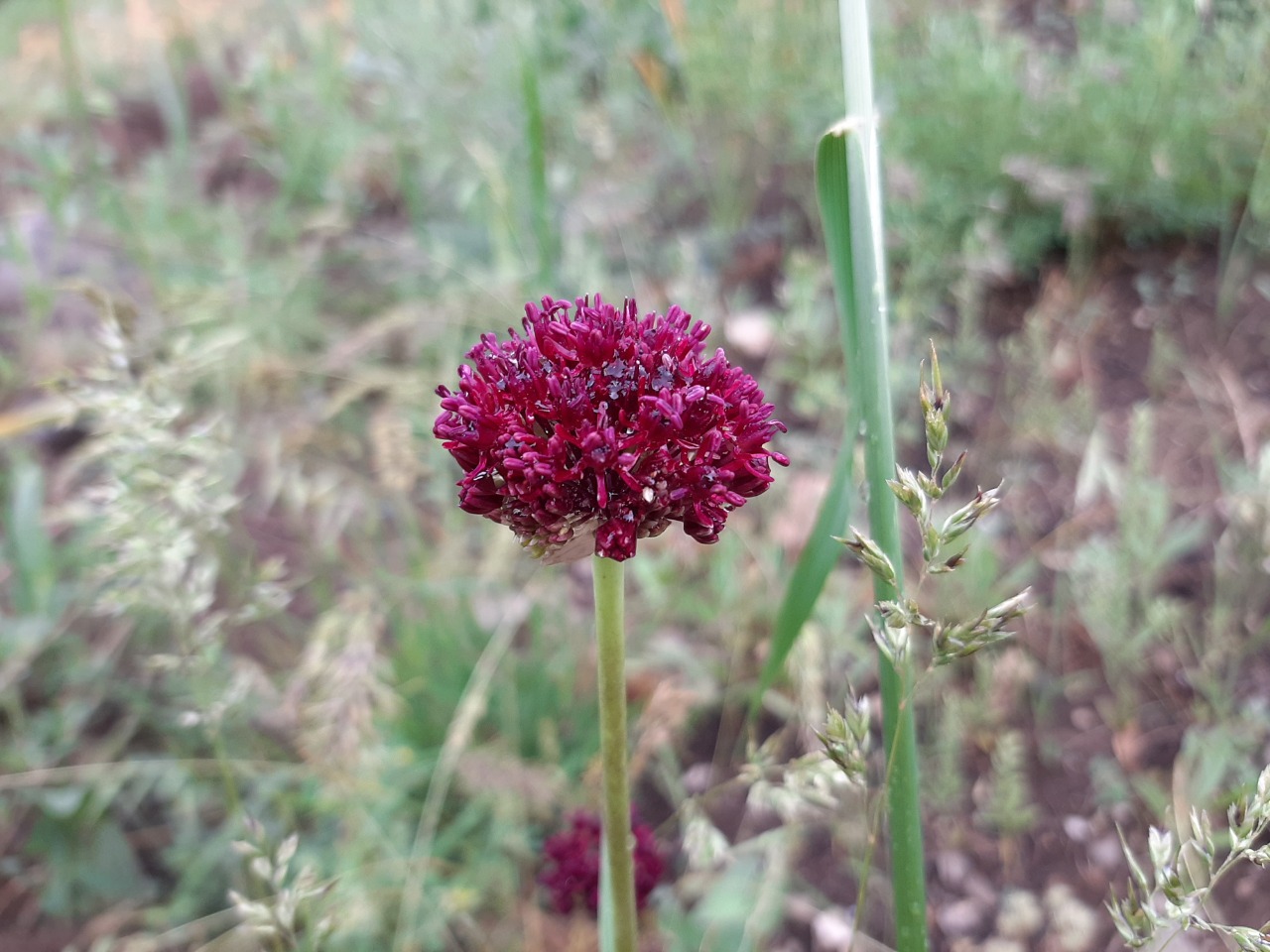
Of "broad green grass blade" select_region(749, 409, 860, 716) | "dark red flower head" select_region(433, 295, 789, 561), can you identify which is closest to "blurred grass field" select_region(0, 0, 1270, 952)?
"broad green grass blade" select_region(749, 409, 860, 716)

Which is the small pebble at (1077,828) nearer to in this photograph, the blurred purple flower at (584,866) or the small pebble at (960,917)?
the small pebble at (960,917)

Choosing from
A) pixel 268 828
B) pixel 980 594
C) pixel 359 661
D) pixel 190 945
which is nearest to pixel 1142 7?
pixel 980 594

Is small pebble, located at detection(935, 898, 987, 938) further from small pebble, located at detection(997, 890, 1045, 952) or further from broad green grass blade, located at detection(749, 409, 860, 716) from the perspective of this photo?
broad green grass blade, located at detection(749, 409, 860, 716)

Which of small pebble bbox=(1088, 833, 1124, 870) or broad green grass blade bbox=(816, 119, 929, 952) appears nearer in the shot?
broad green grass blade bbox=(816, 119, 929, 952)

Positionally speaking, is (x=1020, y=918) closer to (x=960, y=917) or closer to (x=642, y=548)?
(x=960, y=917)

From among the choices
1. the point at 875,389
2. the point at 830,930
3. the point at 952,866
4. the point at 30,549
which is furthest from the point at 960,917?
the point at 30,549

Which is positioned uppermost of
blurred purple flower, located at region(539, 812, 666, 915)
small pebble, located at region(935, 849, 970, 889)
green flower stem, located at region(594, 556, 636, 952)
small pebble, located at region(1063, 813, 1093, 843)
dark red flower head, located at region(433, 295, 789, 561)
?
dark red flower head, located at region(433, 295, 789, 561)
